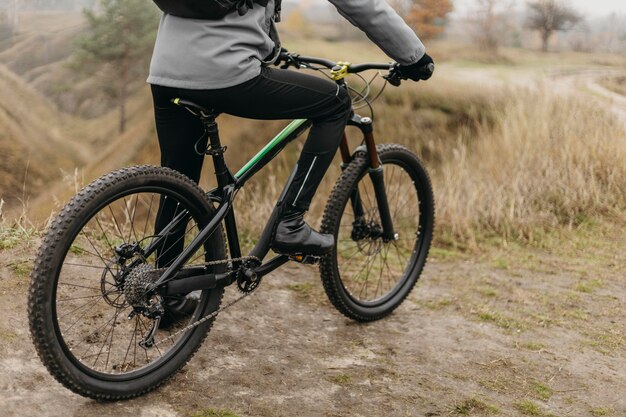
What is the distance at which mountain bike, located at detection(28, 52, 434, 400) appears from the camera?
105 inches

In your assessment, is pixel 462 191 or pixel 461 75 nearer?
pixel 462 191

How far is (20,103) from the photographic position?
5.54m

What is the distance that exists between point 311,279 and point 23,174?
2.12 m


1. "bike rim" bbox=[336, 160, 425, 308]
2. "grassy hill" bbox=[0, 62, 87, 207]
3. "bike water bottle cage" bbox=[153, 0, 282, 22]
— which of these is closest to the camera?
"bike water bottle cage" bbox=[153, 0, 282, 22]

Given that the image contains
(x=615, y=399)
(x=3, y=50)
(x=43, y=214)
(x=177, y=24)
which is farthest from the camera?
(x=3, y=50)

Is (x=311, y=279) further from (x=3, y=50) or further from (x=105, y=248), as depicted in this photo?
(x=3, y=50)

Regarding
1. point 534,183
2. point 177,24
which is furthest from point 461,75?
point 177,24

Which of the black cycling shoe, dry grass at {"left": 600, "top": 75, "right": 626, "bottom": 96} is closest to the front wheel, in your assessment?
the black cycling shoe

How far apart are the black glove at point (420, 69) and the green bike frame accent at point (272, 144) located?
462mm

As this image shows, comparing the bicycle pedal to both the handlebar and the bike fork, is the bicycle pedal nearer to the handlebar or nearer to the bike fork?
the bike fork

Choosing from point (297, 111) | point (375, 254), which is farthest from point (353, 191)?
point (297, 111)

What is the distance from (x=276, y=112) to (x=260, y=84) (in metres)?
0.15

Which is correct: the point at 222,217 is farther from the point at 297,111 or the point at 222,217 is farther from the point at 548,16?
the point at 548,16

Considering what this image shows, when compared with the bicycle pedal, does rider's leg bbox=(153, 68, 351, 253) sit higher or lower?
higher
